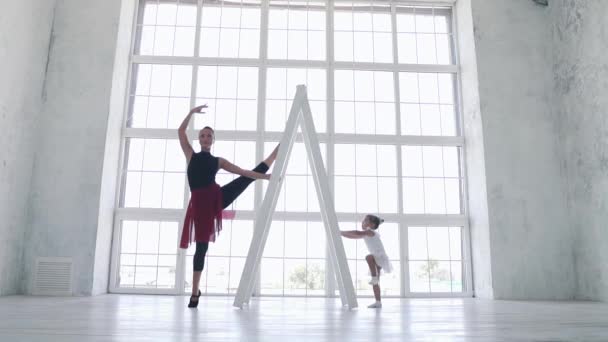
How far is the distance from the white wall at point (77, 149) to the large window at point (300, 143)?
588 millimetres

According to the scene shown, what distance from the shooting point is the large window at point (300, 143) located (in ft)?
21.1

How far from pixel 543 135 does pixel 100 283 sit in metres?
6.70

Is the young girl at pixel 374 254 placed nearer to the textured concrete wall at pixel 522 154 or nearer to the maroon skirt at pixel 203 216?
the maroon skirt at pixel 203 216

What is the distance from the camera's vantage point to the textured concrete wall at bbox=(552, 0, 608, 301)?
18.2 feet

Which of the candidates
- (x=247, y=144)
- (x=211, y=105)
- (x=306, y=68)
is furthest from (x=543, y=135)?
(x=211, y=105)

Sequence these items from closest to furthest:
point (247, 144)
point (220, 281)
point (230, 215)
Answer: point (230, 215) → point (220, 281) → point (247, 144)

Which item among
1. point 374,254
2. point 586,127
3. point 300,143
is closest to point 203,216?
point 374,254

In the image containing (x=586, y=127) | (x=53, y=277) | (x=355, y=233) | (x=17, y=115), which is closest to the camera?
(x=355, y=233)

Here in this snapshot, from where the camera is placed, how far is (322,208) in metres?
3.61

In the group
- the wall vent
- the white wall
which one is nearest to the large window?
the white wall

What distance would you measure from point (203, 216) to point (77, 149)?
11.8 ft

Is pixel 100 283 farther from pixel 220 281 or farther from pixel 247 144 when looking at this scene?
pixel 247 144

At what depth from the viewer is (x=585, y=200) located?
231 inches

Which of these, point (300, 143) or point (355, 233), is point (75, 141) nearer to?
point (300, 143)
